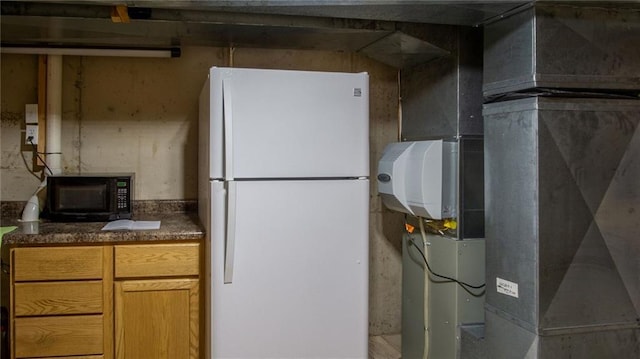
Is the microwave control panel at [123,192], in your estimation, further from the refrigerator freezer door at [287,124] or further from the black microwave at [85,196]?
the refrigerator freezer door at [287,124]

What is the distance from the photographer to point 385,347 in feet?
10.4

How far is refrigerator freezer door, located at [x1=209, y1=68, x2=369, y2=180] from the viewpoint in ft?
7.38

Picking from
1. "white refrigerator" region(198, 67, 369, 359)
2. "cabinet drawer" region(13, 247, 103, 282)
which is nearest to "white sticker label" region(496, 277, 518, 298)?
"white refrigerator" region(198, 67, 369, 359)

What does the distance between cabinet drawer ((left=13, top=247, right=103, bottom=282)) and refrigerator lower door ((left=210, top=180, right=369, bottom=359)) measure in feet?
2.04

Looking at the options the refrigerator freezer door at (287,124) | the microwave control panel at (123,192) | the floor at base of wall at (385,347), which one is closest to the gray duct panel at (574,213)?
the refrigerator freezer door at (287,124)

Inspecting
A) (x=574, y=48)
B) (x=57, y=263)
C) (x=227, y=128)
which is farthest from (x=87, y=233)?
(x=574, y=48)

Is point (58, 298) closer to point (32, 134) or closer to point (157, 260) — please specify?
point (157, 260)

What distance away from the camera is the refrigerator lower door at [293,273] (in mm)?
2287

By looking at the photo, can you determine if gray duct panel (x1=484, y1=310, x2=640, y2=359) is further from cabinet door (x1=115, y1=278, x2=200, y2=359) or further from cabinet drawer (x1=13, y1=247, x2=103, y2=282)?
cabinet drawer (x1=13, y1=247, x2=103, y2=282)

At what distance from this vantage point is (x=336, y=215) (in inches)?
94.0

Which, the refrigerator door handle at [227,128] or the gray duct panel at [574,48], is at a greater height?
the gray duct panel at [574,48]

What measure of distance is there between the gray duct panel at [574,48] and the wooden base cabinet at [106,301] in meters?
1.77

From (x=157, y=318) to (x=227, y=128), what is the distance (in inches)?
41.3

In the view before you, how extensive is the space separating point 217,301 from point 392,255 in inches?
57.7
